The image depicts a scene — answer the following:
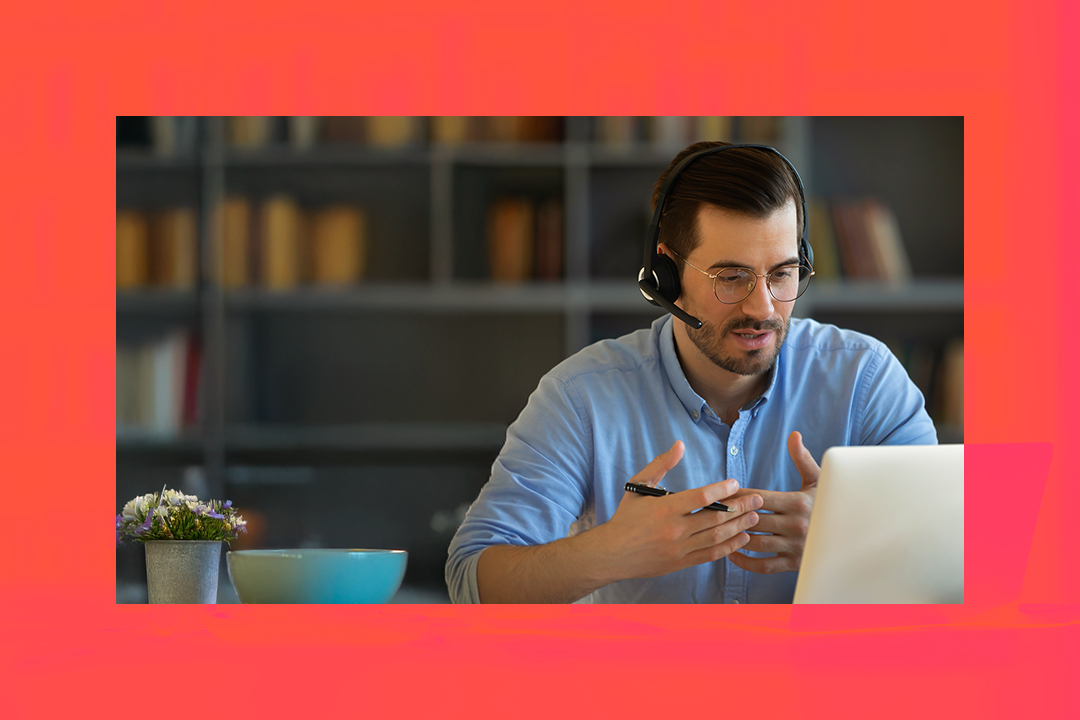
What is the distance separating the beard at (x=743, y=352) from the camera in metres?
1.44

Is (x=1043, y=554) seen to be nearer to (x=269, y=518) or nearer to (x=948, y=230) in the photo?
(x=948, y=230)

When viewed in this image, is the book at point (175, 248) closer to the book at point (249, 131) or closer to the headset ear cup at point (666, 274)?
the book at point (249, 131)

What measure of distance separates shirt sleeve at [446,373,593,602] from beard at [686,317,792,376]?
0.23 metres

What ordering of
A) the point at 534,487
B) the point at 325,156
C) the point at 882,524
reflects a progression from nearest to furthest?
1. the point at 882,524
2. the point at 534,487
3. the point at 325,156

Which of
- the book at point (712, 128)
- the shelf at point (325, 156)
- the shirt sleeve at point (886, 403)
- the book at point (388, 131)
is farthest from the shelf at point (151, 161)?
the shirt sleeve at point (886, 403)

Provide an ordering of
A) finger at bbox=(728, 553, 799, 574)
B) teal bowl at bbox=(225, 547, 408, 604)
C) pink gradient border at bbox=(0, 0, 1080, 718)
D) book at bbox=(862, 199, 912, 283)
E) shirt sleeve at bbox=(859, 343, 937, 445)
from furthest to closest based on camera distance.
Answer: book at bbox=(862, 199, 912, 283), shirt sleeve at bbox=(859, 343, 937, 445), finger at bbox=(728, 553, 799, 574), teal bowl at bbox=(225, 547, 408, 604), pink gradient border at bbox=(0, 0, 1080, 718)

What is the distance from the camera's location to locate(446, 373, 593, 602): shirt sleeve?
1350 millimetres

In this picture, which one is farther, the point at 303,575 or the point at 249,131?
the point at 249,131

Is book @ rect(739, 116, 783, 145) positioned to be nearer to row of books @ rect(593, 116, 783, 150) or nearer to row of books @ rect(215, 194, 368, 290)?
row of books @ rect(593, 116, 783, 150)

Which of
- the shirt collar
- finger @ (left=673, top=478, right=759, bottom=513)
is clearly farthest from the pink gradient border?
the shirt collar

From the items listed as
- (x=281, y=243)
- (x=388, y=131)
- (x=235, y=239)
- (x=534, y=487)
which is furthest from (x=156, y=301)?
(x=534, y=487)

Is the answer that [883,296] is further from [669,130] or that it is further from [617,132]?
[617,132]

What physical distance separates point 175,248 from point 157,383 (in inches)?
15.7

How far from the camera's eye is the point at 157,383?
2721 mm
